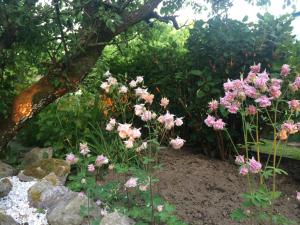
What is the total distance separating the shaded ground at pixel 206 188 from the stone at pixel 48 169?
1013 millimetres

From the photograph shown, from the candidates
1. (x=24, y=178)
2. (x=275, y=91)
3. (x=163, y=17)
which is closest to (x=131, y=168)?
(x=275, y=91)

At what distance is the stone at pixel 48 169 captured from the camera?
4559mm

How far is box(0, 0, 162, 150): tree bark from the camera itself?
480 cm

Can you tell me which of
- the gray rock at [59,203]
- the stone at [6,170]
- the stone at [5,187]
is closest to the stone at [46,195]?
the gray rock at [59,203]

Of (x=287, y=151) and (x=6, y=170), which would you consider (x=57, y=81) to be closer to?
(x=6, y=170)

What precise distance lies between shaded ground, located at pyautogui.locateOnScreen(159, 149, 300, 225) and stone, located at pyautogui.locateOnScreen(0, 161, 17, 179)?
161 cm

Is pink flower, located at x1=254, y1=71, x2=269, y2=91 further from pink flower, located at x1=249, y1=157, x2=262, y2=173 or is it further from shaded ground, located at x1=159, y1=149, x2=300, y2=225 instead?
shaded ground, located at x1=159, y1=149, x2=300, y2=225

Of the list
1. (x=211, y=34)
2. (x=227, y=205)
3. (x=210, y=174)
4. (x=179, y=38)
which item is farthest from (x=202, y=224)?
(x=179, y=38)

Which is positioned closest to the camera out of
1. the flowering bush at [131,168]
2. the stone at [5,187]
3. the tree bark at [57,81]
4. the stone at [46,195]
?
the flowering bush at [131,168]

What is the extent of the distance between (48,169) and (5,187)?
544mm

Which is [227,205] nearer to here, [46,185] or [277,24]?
[46,185]

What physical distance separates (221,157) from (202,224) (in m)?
1.77

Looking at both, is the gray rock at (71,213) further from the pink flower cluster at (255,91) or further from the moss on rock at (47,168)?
the pink flower cluster at (255,91)

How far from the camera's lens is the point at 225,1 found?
5.58 m
